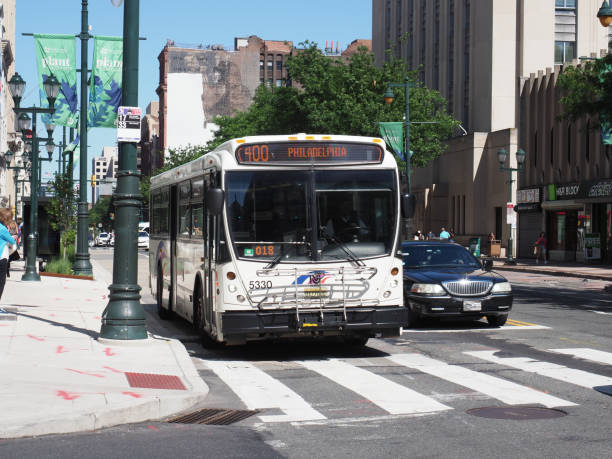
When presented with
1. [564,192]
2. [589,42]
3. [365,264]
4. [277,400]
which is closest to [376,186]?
[365,264]

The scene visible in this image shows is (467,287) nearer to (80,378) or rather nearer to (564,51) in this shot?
(80,378)

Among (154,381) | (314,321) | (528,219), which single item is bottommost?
(154,381)

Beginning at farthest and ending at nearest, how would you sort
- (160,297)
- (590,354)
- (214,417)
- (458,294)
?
(160,297) → (458,294) → (590,354) → (214,417)

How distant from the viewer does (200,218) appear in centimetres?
1347

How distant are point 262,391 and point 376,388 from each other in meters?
1.21

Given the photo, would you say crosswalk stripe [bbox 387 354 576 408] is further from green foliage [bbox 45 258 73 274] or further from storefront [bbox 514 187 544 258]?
storefront [bbox 514 187 544 258]

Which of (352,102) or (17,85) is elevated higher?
(352,102)

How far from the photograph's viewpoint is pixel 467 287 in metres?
15.7

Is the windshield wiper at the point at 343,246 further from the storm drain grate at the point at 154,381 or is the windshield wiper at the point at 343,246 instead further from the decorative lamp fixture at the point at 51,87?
the decorative lamp fixture at the point at 51,87

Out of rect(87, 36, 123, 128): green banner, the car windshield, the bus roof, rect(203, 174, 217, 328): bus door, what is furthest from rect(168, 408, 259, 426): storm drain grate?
rect(87, 36, 123, 128): green banner

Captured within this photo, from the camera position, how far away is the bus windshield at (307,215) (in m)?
11.9

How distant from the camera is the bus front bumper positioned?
1167cm

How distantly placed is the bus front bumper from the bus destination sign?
77.5 inches

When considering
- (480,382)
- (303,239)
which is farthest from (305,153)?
(480,382)
